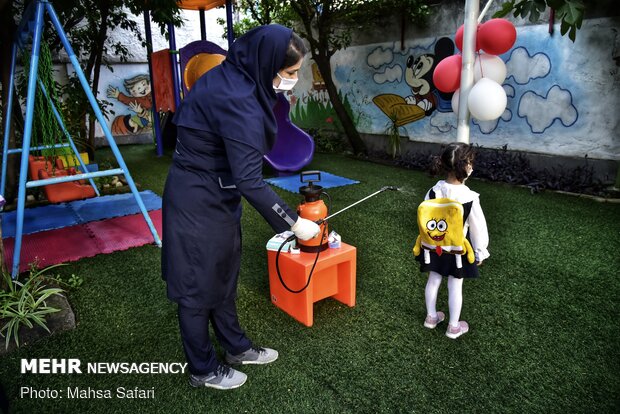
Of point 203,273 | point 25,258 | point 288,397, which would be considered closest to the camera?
point 203,273

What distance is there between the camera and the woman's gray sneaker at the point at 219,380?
2.19m

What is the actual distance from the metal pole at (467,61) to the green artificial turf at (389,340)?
1.16 meters

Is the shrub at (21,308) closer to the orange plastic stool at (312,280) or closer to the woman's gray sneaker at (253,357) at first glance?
the woman's gray sneaker at (253,357)

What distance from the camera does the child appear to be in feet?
7.57

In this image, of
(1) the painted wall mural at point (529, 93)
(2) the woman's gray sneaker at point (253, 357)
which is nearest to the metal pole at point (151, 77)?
(1) the painted wall mural at point (529, 93)

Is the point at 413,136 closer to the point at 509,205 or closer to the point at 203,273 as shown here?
the point at 509,205

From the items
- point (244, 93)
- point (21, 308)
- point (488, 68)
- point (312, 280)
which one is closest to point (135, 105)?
point (488, 68)

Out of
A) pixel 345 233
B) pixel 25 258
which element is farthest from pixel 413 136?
pixel 25 258

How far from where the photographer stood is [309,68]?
10352 millimetres

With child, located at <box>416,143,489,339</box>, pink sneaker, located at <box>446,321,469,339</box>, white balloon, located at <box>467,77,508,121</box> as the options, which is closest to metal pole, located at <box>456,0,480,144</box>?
white balloon, located at <box>467,77,508,121</box>

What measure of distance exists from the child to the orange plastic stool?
0.52m

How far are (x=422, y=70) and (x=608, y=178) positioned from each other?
11.3ft

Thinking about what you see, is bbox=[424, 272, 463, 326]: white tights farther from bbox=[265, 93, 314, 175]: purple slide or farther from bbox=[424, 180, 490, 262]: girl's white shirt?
bbox=[265, 93, 314, 175]: purple slide

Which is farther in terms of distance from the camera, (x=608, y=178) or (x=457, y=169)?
(x=608, y=178)
